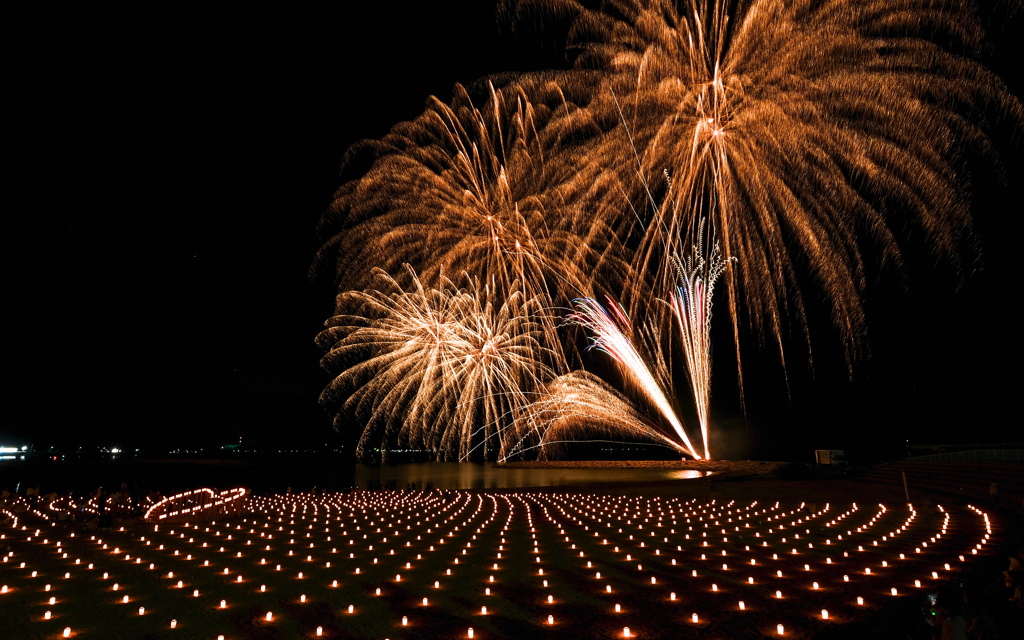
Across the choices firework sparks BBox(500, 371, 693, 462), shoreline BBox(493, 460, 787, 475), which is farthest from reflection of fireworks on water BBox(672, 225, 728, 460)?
firework sparks BBox(500, 371, 693, 462)

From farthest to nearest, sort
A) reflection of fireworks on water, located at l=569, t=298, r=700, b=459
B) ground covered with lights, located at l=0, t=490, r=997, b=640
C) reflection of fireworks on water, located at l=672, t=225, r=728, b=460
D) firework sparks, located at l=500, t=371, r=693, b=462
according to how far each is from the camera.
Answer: firework sparks, located at l=500, t=371, r=693, b=462, reflection of fireworks on water, located at l=569, t=298, r=700, b=459, reflection of fireworks on water, located at l=672, t=225, r=728, b=460, ground covered with lights, located at l=0, t=490, r=997, b=640

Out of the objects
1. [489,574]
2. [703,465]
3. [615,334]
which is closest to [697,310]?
[615,334]

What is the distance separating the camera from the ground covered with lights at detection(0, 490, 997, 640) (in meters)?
8.06

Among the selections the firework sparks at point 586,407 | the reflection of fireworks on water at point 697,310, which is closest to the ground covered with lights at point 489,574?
the reflection of fireworks on water at point 697,310

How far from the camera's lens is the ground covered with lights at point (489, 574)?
317 inches

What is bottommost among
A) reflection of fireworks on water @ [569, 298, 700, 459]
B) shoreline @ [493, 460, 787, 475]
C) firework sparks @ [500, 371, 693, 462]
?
shoreline @ [493, 460, 787, 475]

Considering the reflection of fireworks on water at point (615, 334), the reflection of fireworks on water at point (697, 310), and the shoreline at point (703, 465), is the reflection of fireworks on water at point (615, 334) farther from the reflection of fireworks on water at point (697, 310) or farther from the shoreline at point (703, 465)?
the shoreline at point (703, 465)

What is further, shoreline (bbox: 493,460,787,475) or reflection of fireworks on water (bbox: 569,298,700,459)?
shoreline (bbox: 493,460,787,475)

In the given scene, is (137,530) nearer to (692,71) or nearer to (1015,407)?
(692,71)

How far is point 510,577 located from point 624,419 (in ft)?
85.9

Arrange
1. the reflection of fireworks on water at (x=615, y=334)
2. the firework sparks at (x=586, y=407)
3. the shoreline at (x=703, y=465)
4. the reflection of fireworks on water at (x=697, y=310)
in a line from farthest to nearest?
the firework sparks at (x=586, y=407)
the shoreline at (x=703, y=465)
the reflection of fireworks on water at (x=615, y=334)
the reflection of fireworks on water at (x=697, y=310)

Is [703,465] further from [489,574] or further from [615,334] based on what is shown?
[489,574]

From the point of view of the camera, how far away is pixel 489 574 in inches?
420

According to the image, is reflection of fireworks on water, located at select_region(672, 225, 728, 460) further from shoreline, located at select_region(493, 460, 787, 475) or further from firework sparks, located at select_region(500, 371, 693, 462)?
firework sparks, located at select_region(500, 371, 693, 462)
